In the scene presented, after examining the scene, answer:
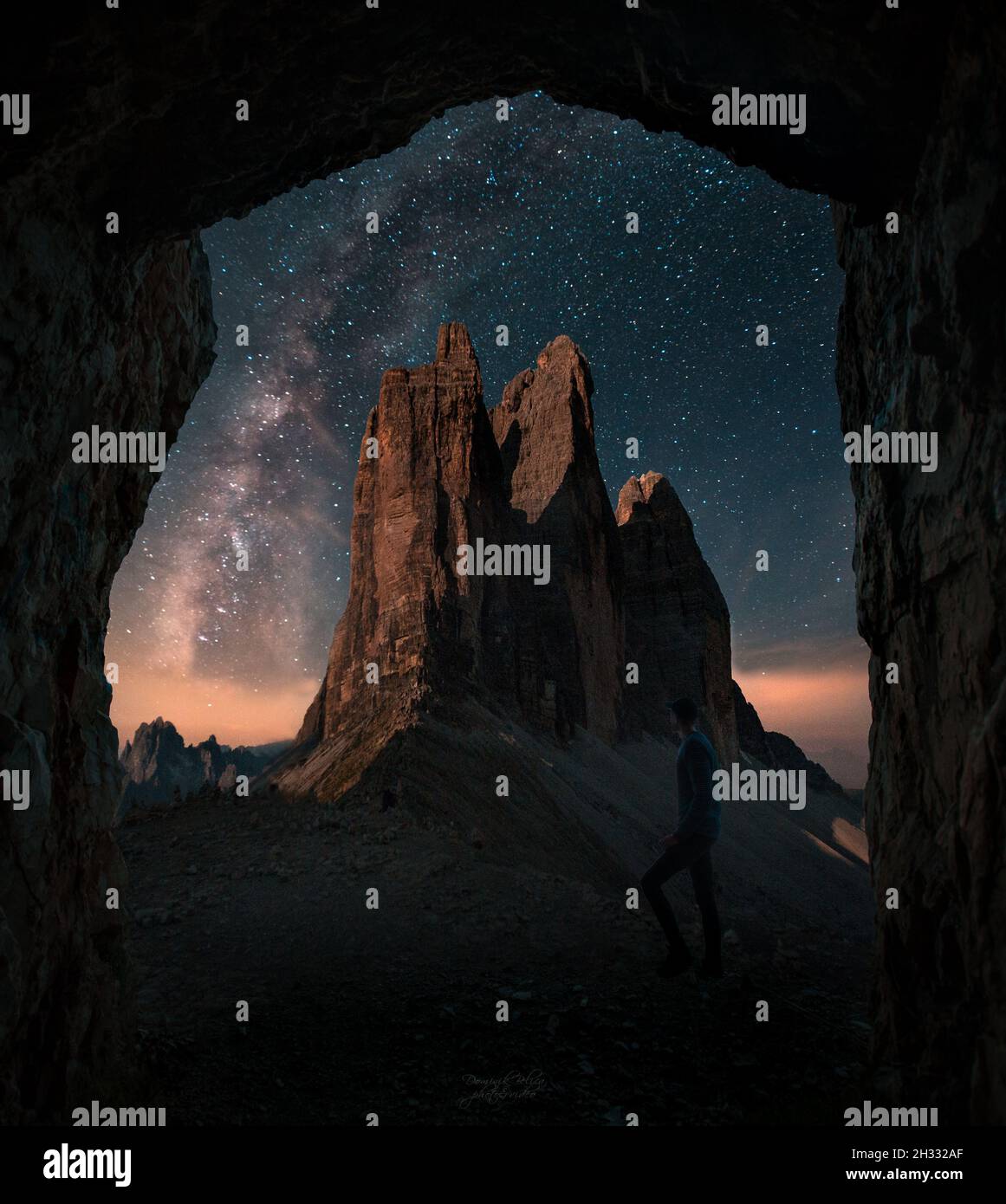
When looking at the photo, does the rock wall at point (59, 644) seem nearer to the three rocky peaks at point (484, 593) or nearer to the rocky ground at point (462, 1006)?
the rocky ground at point (462, 1006)

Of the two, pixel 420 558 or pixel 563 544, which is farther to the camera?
pixel 563 544

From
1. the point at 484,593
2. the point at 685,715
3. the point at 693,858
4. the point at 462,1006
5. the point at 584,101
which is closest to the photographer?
the point at 584,101

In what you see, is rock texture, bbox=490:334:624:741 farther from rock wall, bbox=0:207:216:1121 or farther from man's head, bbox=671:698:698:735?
rock wall, bbox=0:207:216:1121

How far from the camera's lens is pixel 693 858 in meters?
6.55

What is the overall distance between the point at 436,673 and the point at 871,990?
20.4 metres

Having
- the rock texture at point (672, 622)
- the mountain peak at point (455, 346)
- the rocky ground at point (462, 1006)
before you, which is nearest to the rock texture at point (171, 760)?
the rock texture at point (672, 622)

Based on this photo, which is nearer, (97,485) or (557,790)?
(97,485)

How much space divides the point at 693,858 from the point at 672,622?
48.0 m

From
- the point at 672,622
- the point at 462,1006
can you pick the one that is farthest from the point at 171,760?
the point at 462,1006

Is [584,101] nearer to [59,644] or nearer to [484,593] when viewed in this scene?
[59,644]

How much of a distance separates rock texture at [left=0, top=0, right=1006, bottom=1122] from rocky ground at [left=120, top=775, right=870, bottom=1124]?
3.81 ft
